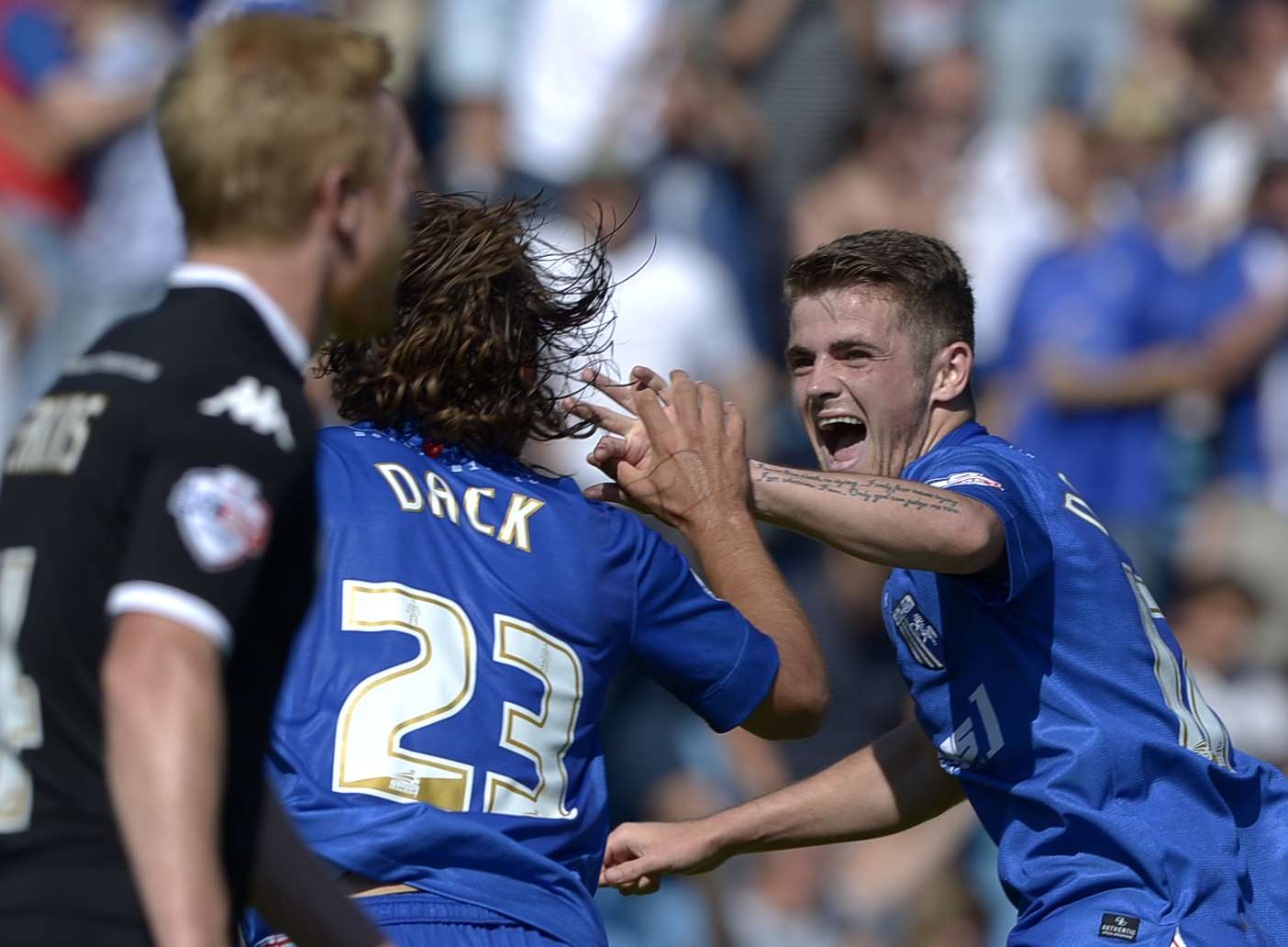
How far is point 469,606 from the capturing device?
3.54m

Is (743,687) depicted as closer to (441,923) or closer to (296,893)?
(441,923)

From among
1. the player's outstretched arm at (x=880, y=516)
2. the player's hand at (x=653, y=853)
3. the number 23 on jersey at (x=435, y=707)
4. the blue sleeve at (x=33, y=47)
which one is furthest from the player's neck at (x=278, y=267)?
the blue sleeve at (x=33, y=47)

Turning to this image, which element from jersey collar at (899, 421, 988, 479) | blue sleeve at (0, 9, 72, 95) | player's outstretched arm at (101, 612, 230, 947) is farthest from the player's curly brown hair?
blue sleeve at (0, 9, 72, 95)

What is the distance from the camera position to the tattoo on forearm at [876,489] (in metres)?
3.70

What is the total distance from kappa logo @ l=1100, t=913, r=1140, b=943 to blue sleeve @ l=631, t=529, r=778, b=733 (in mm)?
833

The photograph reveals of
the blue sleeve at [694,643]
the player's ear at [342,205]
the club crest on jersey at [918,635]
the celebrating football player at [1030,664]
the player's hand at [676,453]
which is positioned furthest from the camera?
the club crest on jersey at [918,635]

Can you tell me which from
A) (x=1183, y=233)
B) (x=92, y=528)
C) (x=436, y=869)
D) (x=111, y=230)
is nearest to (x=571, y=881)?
(x=436, y=869)

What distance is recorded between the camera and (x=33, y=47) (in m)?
9.73

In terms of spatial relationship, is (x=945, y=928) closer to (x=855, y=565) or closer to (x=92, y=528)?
(x=855, y=565)

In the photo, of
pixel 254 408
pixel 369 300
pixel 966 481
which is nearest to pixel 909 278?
pixel 966 481

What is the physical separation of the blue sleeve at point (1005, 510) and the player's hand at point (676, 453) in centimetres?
42

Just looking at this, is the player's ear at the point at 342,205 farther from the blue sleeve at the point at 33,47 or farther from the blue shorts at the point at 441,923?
the blue sleeve at the point at 33,47

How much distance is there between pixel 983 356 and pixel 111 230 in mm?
4432

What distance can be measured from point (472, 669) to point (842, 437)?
139 centimetres
